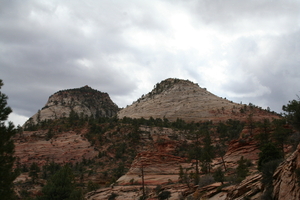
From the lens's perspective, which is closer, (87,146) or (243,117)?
(87,146)

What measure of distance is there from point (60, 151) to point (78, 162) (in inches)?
295

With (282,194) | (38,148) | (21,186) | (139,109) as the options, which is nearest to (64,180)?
(21,186)

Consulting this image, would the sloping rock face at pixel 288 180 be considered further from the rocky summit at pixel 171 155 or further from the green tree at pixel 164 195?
the green tree at pixel 164 195

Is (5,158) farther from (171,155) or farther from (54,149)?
(54,149)

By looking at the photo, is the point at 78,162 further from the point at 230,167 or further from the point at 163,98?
the point at 163,98

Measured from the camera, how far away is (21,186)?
40.9 meters

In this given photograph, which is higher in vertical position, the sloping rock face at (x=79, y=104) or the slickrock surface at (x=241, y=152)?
the sloping rock face at (x=79, y=104)

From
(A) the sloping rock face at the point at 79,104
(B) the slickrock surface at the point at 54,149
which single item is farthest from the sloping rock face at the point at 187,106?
(A) the sloping rock face at the point at 79,104

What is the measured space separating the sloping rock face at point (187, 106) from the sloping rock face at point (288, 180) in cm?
6392

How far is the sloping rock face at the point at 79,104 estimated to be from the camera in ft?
433

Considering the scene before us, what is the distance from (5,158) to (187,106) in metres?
82.3

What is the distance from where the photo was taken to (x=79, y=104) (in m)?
141

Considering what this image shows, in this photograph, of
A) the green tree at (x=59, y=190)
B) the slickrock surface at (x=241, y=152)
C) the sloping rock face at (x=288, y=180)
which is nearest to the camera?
the sloping rock face at (x=288, y=180)

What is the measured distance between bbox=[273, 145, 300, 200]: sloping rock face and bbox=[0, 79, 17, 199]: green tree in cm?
1640
